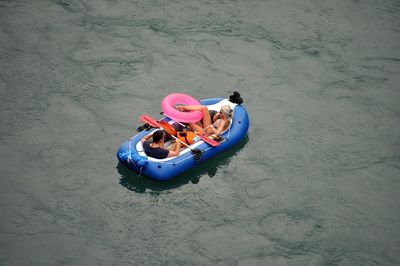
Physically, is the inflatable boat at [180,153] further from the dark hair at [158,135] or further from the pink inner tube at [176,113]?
the dark hair at [158,135]

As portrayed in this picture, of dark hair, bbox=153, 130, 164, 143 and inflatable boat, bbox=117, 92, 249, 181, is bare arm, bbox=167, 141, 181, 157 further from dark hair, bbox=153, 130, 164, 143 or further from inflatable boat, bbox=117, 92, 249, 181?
dark hair, bbox=153, 130, 164, 143

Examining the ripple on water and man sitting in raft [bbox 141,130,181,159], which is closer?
the ripple on water

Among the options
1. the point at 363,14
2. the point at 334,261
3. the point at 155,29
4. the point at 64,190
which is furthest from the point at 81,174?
the point at 363,14

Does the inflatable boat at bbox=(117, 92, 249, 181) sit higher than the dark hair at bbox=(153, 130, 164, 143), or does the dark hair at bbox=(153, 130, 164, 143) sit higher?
the dark hair at bbox=(153, 130, 164, 143)

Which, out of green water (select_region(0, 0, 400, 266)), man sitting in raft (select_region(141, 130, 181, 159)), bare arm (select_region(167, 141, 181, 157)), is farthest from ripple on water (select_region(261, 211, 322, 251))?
man sitting in raft (select_region(141, 130, 181, 159))

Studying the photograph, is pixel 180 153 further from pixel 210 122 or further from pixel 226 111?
pixel 226 111

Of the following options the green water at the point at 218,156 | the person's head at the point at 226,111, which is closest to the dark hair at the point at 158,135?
the green water at the point at 218,156

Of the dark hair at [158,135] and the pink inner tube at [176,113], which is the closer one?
the dark hair at [158,135]
